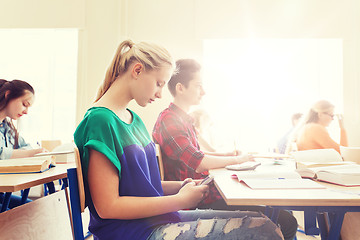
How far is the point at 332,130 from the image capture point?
4.64m

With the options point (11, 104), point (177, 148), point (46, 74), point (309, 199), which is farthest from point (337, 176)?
point (46, 74)

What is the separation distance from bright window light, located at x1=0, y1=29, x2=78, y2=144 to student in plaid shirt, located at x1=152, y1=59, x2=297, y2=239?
393 centimetres

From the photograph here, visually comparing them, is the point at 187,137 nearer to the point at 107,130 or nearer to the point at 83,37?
the point at 107,130

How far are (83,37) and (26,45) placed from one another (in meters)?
1.75

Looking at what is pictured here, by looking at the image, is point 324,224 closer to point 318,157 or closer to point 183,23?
point 318,157

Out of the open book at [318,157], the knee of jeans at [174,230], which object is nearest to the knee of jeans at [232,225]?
the knee of jeans at [174,230]

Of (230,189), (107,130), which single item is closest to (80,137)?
(107,130)

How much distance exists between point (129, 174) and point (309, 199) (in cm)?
52

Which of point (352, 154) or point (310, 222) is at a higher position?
point (352, 154)

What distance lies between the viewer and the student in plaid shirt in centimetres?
146

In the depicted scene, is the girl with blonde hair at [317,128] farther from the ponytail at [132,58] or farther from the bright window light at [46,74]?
the bright window light at [46,74]

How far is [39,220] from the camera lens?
1.50 metres

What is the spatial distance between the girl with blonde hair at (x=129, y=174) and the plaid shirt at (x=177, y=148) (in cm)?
43

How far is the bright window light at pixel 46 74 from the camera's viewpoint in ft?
17.1
